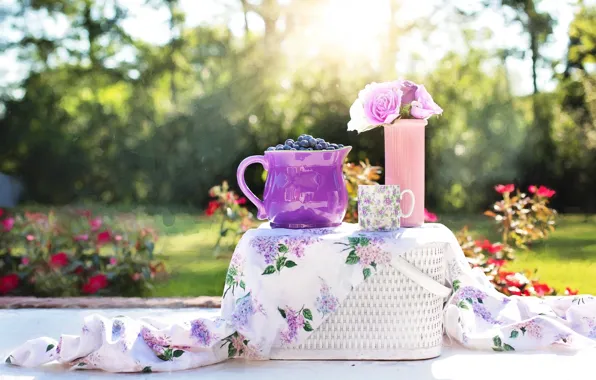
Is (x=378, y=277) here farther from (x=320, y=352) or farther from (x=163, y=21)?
(x=163, y=21)

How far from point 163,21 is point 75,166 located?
1.59 metres

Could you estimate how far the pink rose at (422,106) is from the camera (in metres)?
2.62

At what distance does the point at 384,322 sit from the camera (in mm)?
2459

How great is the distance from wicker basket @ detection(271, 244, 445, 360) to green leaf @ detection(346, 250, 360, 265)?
0.25ft

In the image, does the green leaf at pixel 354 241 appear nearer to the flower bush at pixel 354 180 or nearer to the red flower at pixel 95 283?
the flower bush at pixel 354 180

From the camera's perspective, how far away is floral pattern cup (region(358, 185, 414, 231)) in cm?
253

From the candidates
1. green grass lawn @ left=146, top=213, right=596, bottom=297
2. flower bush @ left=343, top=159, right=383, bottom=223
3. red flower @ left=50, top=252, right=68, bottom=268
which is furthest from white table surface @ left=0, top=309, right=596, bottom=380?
green grass lawn @ left=146, top=213, right=596, bottom=297

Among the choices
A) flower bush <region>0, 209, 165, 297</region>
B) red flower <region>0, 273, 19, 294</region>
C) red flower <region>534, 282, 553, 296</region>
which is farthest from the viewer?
flower bush <region>0, 209, 165, 297</region>

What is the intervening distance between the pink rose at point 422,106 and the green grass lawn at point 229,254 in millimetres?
3017

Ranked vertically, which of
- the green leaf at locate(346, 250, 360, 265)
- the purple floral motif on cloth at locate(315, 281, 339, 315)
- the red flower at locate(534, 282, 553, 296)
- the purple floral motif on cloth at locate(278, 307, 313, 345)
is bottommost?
the red flower at locate(534, 282, 553, 296)

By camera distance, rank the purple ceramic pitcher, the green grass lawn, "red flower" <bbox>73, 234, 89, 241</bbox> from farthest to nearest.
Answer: the green grass lawn < "red flower" <bbox>73, 234, 89, 241</bbox> < the purple ceramic pitcher

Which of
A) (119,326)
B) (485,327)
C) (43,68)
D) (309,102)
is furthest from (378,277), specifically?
(43,68)

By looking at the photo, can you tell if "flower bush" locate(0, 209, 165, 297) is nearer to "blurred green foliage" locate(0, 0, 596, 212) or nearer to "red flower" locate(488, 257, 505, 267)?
"blurred green foliage" locate(0, 0, 596, 212)

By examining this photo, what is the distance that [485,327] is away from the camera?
2.75 m
